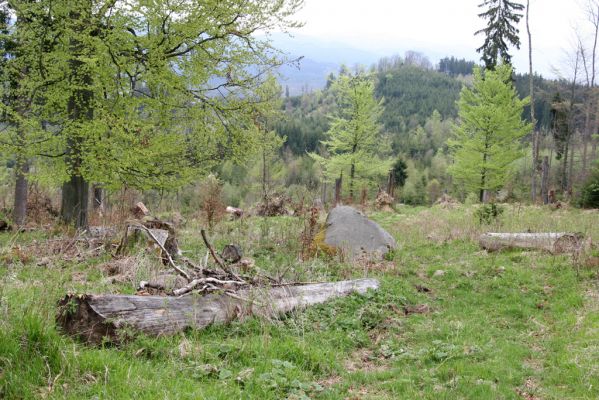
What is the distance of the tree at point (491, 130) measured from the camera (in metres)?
24.8

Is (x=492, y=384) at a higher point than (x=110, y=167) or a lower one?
lower

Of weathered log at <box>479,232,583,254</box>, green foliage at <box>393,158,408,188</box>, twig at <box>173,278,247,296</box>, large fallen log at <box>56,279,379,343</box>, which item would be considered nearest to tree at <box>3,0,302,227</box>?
twig at <box>173,278,247,296</box>

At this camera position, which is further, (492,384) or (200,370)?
(492,384)

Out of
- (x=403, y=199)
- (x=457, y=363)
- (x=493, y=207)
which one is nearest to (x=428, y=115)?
(x=403, y=199)

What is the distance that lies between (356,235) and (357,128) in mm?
18860

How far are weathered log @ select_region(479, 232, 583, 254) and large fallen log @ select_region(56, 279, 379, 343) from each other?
596 cm

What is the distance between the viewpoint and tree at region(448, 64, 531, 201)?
24.8 m

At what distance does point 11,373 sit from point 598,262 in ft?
30.1

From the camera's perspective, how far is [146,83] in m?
9.79

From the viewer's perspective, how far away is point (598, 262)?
27.5 feet

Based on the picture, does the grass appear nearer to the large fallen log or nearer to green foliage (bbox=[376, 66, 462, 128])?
the large fallen log

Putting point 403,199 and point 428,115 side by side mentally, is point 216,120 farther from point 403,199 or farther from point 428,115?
point 428,115

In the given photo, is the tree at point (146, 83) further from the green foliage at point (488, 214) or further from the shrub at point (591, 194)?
the shrub at point (591, 194)

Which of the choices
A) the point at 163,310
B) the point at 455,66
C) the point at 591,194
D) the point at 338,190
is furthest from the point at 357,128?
the point at 455,66
